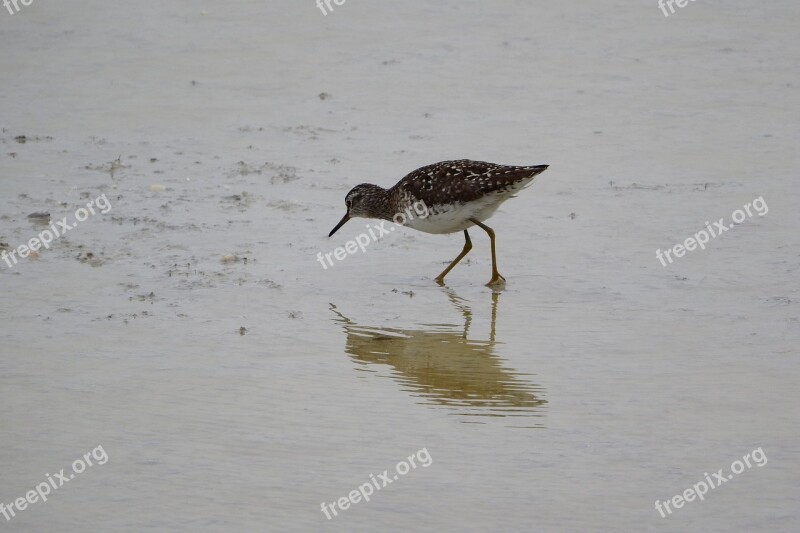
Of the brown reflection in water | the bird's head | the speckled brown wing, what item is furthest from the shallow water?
the speckled brown wing

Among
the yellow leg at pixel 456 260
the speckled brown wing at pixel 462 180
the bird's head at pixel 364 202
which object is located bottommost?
the yellow leg at pixel 456 260

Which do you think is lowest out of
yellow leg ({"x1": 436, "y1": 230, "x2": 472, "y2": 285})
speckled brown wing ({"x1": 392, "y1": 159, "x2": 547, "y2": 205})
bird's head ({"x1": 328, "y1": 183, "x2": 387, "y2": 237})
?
yellow leg ({"x1": 436, "y1": 230, "x2": 472, "y2": 285})

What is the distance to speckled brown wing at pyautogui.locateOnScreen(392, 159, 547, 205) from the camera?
866 centimetres

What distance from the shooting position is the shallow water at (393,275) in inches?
208

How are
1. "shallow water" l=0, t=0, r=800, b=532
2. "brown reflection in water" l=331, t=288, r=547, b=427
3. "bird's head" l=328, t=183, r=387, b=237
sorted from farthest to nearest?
"bird's head" l=328, t=183, r=387, b=237
"brown reflection in water" l=331, t=288, r=547, b=427
"shallow water" l=0, t=0, r=800, b=532

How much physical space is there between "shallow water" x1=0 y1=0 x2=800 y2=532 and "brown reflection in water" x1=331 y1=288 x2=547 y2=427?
25 millimetres

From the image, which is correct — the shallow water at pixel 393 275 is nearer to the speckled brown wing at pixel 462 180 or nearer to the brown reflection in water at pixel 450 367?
the brown reflection in water at pixel 450 367

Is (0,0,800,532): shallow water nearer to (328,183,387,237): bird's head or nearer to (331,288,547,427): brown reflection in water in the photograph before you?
(331,288,547,427): brown reflection in water

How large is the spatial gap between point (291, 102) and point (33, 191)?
3306 mm

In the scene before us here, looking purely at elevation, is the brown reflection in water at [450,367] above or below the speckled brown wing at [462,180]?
below

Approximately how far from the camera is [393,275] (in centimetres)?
868

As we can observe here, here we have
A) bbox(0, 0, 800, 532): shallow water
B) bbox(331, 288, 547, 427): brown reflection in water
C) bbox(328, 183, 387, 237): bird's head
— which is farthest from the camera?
bbox(328, 183, 387, 237): bird's head

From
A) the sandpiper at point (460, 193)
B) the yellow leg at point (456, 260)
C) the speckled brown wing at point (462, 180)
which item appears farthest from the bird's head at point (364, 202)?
the yellow leg at point (456, 260)

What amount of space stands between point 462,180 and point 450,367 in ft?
7.69
